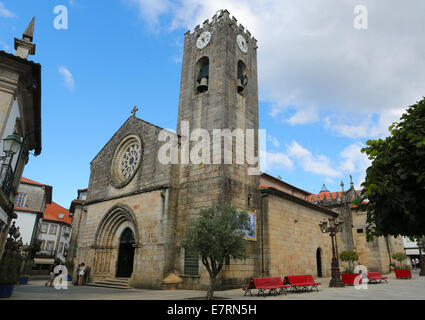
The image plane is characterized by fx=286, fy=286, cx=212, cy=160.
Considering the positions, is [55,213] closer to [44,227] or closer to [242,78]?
[44,227]

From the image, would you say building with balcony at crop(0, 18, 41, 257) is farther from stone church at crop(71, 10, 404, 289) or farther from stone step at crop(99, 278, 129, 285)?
stone church at crop(71, 10, 404, 289)

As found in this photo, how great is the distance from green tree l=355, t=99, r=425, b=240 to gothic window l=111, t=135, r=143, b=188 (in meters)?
16.5

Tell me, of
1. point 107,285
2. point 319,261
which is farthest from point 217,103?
point 319,261

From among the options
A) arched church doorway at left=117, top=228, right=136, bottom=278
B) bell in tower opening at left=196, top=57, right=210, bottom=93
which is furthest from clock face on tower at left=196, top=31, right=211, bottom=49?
arched church doorway at left=117, top=228, right=136, bottom=278

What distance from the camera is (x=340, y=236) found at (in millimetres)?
28516

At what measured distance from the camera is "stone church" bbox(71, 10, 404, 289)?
51.5 ft

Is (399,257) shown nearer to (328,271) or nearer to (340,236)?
(340,236)

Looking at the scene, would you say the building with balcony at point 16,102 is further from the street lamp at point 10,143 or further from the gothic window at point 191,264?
the gothic window at point 191,264

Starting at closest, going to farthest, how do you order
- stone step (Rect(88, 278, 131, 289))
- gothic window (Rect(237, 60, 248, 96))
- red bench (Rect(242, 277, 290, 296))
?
red bench (Rect(242, 277, 290, 296))
stone step (Rect(88, 278, 131, 289))
gothic window (Rect(237, 60, 248, 96))

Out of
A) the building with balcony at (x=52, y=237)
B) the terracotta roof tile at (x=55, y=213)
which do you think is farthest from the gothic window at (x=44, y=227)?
the terracotta roof tile at (x=55, y=213)

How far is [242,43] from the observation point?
69.1 ft

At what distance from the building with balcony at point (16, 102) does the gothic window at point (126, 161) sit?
7484 mm

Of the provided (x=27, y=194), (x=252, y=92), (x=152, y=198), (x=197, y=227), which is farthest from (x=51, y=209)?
(x=197, y=227)

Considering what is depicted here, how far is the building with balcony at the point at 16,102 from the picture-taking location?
834 centimetres
